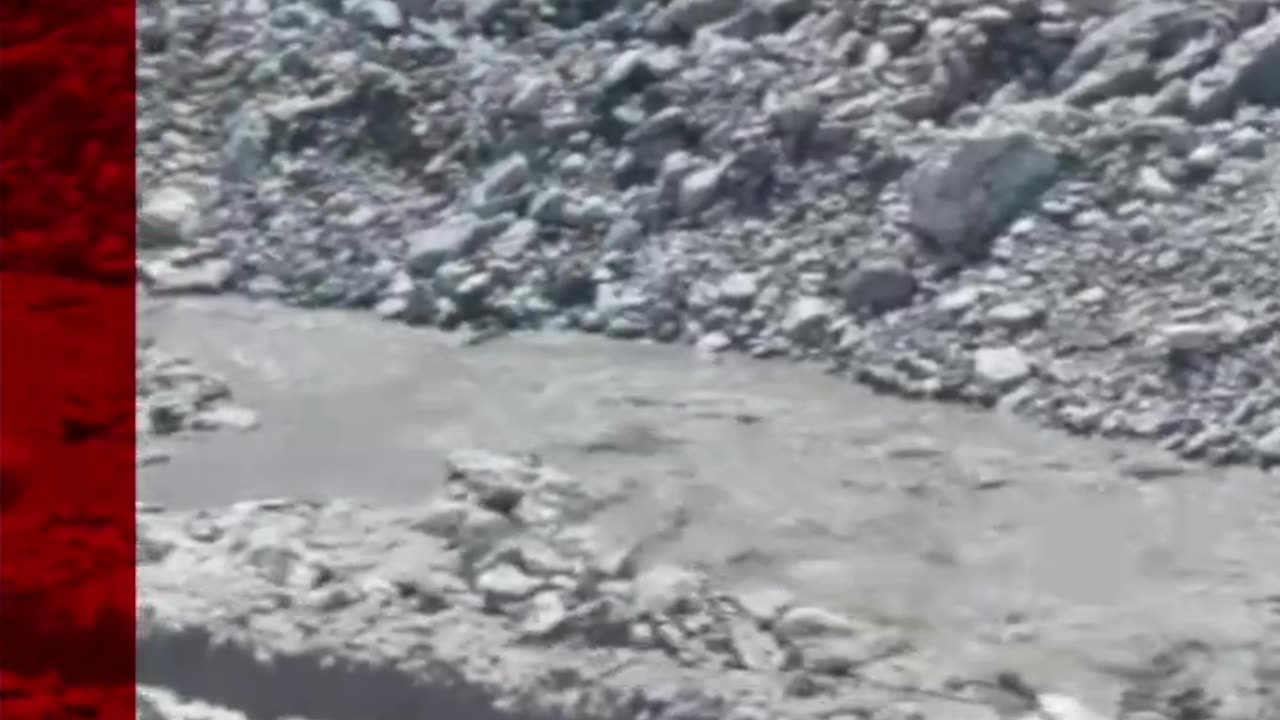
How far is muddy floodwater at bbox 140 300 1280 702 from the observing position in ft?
4.20

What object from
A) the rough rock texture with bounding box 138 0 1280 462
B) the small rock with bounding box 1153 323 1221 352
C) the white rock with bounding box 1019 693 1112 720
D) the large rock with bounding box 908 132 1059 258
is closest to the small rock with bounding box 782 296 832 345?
the rough rock texture with bounding box 138 0 1280 462

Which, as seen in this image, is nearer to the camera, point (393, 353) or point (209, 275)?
point (393, 353)

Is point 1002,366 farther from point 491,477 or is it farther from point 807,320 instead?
point 491,477

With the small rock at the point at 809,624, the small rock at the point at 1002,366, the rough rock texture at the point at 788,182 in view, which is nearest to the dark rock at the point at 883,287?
the rough rock texture at the point at 788,182

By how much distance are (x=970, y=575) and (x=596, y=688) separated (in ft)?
1.01

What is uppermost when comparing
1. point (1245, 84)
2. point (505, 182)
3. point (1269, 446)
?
point (1245, 84)

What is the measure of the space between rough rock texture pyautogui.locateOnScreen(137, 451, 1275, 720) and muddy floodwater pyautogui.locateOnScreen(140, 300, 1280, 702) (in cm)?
4

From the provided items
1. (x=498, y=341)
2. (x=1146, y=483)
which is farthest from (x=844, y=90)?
(x=1146, y=483)

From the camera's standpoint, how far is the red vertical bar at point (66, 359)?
1342mm

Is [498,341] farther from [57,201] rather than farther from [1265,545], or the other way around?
[1265,545]

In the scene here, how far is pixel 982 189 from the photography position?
1.70m

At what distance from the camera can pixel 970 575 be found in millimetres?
1328

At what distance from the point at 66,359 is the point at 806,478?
721mm

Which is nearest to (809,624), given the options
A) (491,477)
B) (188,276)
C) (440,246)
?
(491,477)
